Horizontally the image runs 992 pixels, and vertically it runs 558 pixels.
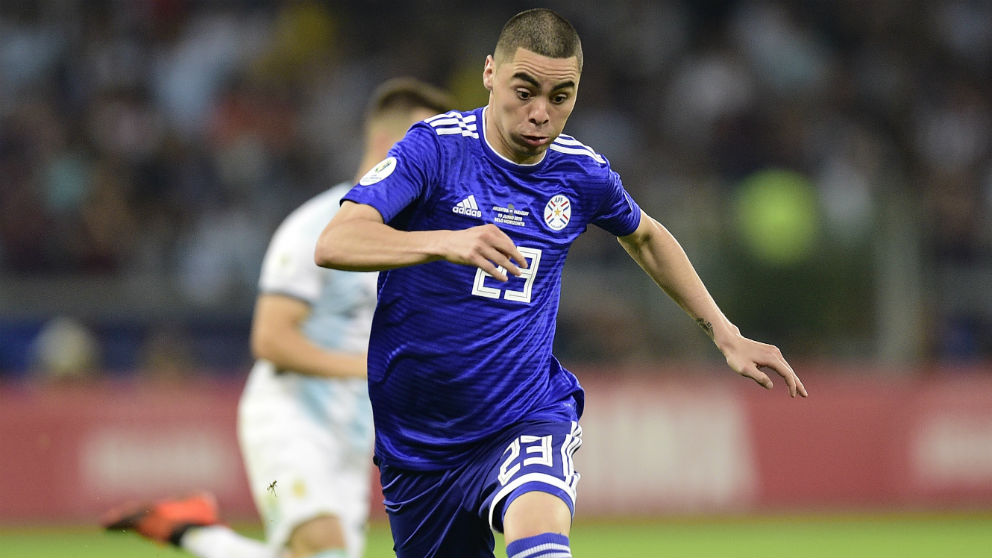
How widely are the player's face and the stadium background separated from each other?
744 cm

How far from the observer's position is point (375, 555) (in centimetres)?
980

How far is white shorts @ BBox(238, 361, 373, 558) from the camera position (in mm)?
5613

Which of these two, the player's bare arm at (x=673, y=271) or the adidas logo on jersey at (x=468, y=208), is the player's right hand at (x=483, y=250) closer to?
the adidas logo on jersey at (x=468, y=208)

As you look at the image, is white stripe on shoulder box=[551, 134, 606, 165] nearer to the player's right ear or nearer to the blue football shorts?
the player's right ear

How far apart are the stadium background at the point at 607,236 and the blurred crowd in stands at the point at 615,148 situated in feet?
0.09

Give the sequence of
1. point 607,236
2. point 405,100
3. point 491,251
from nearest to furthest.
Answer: point 491,251, point 405,100, point 607,236

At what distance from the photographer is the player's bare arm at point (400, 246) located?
12.4 ft

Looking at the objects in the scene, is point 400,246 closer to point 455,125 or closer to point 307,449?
point 455,125

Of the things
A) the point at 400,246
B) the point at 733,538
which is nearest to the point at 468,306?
the point at 400,246

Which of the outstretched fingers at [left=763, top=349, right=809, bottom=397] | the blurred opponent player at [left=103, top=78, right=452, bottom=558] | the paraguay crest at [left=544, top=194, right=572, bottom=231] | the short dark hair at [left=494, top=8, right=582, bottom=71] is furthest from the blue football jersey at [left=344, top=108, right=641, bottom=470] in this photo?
the blurred opponent player at [left=103, top=78, right=452, bottom=558]

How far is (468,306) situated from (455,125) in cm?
60

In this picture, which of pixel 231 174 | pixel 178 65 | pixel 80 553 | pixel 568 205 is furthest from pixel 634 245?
pixel 178 65

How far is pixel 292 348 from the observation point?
5.72 metres

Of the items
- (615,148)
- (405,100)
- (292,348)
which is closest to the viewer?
(292,348)
